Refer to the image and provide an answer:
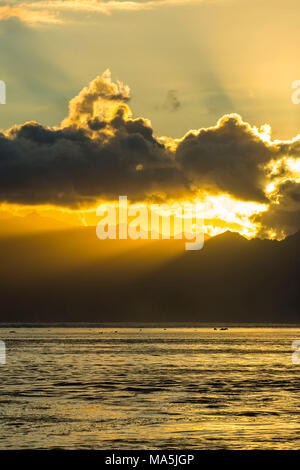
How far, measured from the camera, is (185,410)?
7712 cm

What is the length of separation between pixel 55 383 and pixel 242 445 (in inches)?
2213

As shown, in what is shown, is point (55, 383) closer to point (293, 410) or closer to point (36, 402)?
point (36, 402)

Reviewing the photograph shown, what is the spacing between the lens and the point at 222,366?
5999 inches

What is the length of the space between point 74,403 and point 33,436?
76.7 feet

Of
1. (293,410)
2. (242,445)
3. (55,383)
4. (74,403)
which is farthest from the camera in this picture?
(55,383)

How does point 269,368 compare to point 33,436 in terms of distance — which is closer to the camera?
point 33,436

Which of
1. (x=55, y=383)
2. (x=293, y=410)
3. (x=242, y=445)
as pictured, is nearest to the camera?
(x=242, y=445)

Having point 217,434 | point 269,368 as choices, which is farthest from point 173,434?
point 269,368

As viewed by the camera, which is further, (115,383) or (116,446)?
(115,383)
